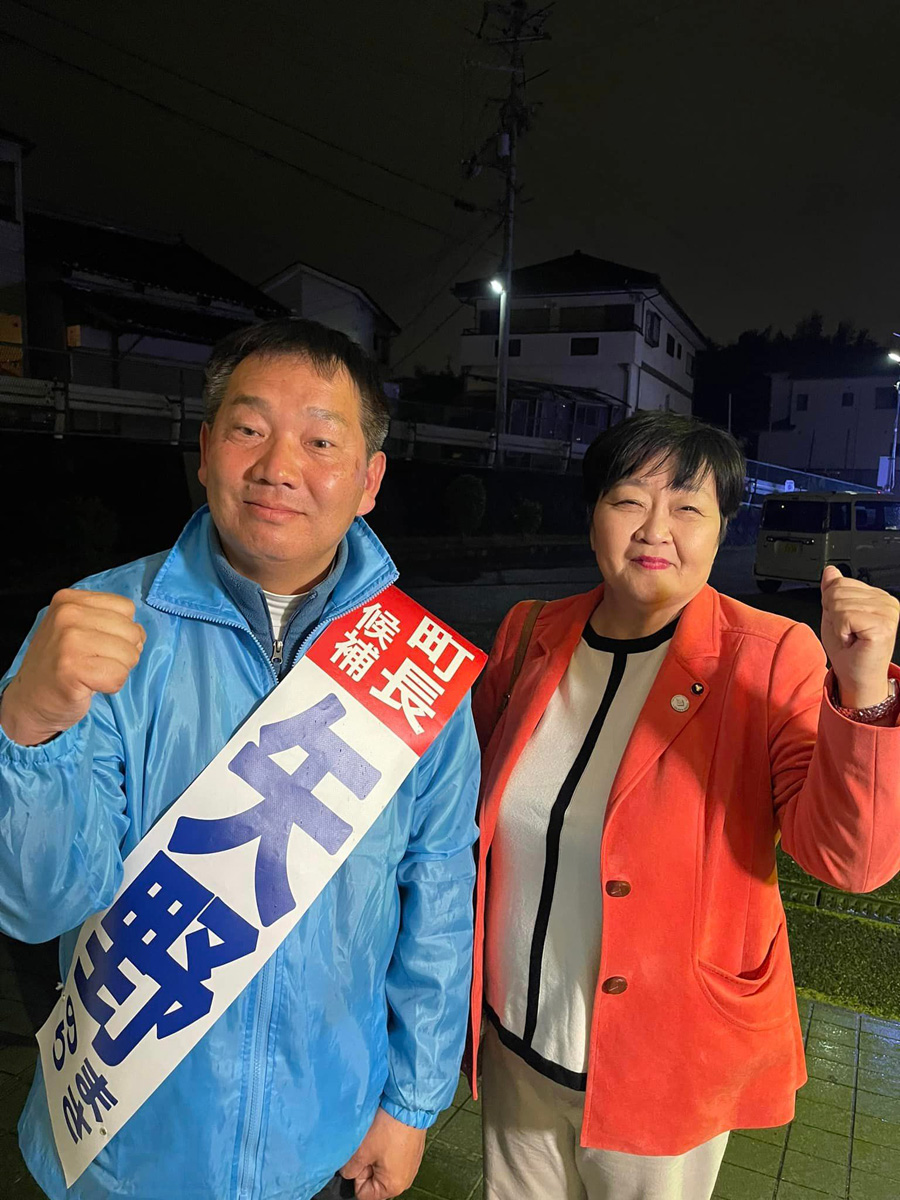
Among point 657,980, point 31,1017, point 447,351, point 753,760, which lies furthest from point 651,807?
point 447,351

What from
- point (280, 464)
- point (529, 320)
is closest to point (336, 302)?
point (529, 320)

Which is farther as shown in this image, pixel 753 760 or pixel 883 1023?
pixel 883 1023

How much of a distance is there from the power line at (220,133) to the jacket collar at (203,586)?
10.9 feet

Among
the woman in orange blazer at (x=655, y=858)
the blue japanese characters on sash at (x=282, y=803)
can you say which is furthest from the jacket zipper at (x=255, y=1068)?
the woman in orange blazer at (x=655, y=858)

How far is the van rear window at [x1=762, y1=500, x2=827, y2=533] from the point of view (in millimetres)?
3479

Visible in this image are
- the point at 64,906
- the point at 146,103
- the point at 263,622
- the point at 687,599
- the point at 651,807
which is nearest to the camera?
the point at 64,906

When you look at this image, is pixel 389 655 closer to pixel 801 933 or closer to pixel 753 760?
pixel 753 760

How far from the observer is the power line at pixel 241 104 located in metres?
3.82

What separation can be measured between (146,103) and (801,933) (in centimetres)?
513

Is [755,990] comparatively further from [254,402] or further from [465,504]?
[465,504]

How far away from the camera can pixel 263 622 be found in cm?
129

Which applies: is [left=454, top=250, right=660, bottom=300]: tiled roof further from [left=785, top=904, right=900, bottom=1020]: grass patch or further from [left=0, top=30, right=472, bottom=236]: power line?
[left=785, top=904, right=900, bottom=1020]: grass patch

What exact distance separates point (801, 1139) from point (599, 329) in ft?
11.2

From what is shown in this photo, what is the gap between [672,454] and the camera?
151cm
